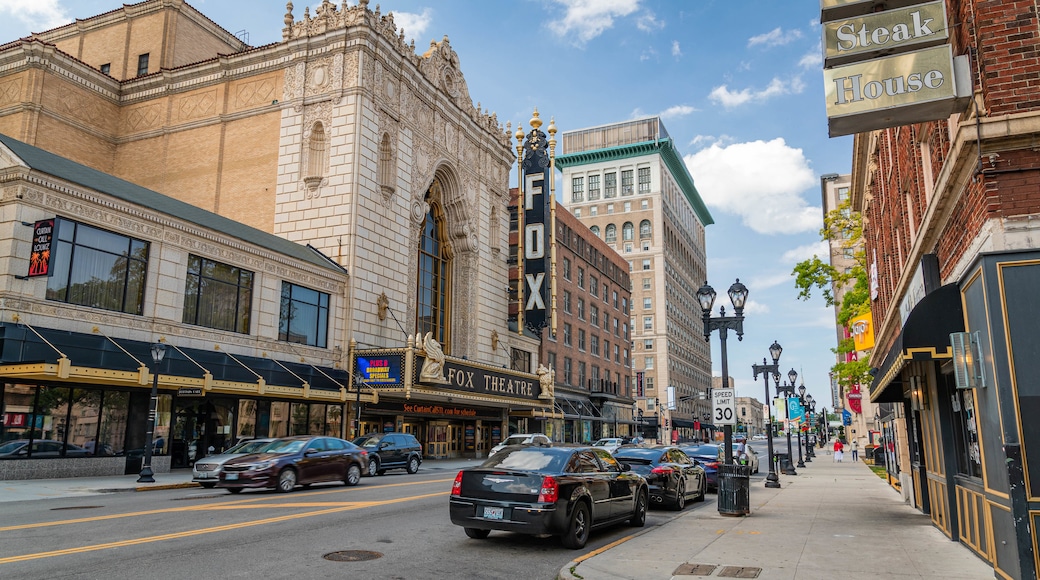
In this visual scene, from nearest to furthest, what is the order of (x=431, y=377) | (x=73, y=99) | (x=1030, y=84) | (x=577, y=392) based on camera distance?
(x=1030, y=84) → (x=431, y=377) → (x=73, y=99) → (x=577, y=392)

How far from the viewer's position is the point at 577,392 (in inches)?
2549

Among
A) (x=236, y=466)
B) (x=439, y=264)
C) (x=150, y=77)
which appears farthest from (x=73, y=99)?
(x=236, y=466)

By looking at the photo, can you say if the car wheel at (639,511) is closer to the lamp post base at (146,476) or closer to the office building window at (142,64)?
the lamp post base at (146,476)

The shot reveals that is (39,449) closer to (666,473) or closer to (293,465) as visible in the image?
(293,465)

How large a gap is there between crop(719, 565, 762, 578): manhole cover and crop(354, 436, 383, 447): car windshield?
20.6 m

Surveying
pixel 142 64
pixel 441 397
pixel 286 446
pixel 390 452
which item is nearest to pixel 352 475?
pixel 286 446

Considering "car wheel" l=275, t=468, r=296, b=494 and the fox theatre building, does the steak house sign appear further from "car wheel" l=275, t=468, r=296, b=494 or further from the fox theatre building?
the fox theatre building

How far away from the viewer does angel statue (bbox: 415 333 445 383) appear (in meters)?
35.9

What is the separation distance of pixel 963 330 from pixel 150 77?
47.0m

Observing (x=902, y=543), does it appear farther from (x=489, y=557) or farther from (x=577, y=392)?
(x=577, y=392)

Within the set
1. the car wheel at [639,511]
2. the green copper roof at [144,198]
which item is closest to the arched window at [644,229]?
the green copper roof at [144,198]

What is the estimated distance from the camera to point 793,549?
10.6m

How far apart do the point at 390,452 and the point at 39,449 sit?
11.4 m

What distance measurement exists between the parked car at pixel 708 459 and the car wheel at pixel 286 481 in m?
11.8
